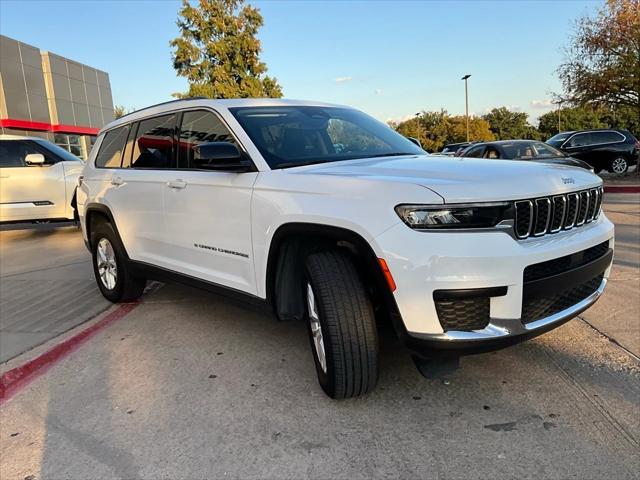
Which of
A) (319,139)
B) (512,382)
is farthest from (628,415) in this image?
(319,139)

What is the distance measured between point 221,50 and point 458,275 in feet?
109

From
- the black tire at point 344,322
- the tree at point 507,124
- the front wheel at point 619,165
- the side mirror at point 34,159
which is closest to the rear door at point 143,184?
the black tire at point 344,322

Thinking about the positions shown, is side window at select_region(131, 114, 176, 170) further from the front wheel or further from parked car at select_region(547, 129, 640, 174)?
the front wheel

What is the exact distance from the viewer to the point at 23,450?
265cm

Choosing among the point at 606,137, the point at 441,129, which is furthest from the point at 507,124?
the point at 606,137

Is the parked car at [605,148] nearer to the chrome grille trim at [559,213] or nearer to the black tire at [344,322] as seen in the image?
the chrome grille trim at [559,213]

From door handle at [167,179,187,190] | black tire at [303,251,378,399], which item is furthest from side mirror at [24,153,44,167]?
black tire at [303,251,378,399]

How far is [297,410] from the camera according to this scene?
2.89m

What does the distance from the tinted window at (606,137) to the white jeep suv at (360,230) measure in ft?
50.6

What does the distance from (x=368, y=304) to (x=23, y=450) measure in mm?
1950

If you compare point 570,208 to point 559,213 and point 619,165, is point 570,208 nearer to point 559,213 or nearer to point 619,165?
point 559,213

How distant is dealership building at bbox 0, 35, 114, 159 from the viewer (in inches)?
1000

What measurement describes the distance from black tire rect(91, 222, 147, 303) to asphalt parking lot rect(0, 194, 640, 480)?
0.58 metres

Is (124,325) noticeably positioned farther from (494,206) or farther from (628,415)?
(628,415)
